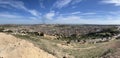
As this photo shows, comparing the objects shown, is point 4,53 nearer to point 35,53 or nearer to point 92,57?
point 35,53

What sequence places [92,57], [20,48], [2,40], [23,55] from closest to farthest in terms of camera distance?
[23,55] < [20,48] < [92,57] < [2,40]

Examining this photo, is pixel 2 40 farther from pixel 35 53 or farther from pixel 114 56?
pixel 114 56

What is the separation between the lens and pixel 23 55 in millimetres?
18344

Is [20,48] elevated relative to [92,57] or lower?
elevated

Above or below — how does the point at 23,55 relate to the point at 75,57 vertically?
above

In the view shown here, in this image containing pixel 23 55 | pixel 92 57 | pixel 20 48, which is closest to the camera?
pixel 23 55

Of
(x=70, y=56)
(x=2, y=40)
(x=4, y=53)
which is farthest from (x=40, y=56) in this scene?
(x=2, y=40)

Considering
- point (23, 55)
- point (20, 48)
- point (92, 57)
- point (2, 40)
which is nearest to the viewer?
point (23, 55)

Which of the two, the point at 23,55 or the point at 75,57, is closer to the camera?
the point at 23,55

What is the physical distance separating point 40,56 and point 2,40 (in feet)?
32.1

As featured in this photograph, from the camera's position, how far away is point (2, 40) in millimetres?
26859

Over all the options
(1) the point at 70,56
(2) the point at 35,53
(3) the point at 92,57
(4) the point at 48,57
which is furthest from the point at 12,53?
(3) the point at 92,57

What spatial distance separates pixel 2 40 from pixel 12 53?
9.32 metres

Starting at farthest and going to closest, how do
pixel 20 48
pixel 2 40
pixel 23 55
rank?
pixel 2 40 < pixel 20 48 < pixel 23 55
